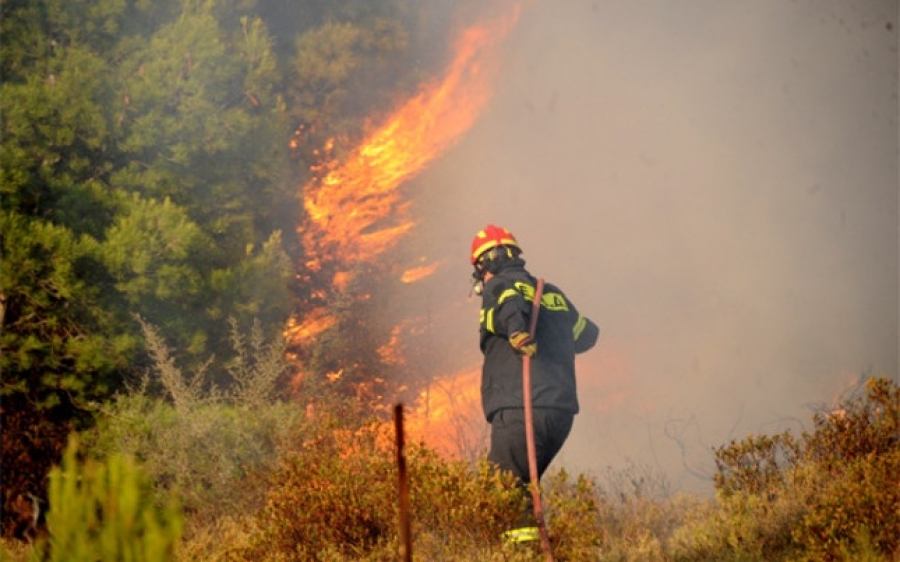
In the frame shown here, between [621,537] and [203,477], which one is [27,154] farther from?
[621,537]

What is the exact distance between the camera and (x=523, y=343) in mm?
6398

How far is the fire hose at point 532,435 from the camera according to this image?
20.2 ft

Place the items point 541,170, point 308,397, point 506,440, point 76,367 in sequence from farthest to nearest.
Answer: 1. point 541,170
2. point 308,397
3. point 76,367
4. point 506,440

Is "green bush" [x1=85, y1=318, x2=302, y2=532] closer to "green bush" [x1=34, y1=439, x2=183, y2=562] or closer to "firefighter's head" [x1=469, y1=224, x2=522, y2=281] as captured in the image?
"firefighter's head" [x1=469, y1=224, x2=522, y2=281]

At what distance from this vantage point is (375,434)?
7.61 meters

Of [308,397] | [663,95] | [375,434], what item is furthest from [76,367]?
[663,95]

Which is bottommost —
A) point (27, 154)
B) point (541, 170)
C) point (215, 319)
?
point (215, 319)

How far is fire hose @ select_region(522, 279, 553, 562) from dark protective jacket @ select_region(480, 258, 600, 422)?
0.04 meters

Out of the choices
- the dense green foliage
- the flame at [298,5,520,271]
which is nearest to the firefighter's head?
the dense green foliage

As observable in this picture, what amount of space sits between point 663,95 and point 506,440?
10.5 metres

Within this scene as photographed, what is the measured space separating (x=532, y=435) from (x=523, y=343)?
0.53 meters

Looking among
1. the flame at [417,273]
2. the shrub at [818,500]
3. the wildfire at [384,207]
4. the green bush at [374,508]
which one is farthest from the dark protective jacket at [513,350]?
the flame at [417,273]

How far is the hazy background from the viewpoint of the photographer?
1455 cm

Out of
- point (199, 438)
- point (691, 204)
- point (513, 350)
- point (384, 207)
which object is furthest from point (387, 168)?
point (513, 350)
